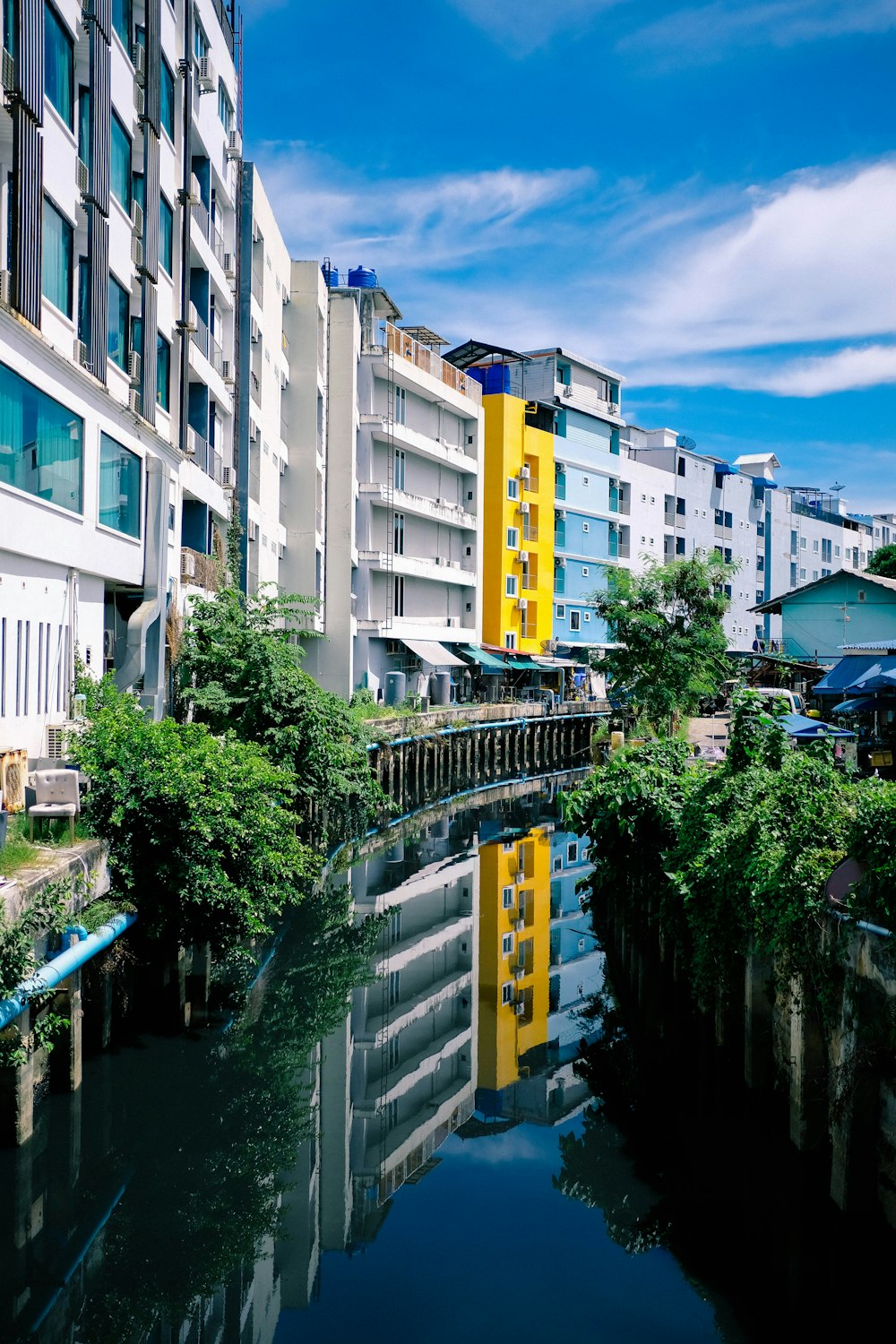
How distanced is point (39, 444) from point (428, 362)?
37123 millimetres

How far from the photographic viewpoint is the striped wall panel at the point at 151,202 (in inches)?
918

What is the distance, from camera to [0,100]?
16109mm

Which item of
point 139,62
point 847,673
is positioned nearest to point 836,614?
point 847,673

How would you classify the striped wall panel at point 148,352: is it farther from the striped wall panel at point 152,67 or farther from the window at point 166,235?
the striped wall panel at point 152,67

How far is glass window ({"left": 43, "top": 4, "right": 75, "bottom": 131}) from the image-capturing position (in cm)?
1797

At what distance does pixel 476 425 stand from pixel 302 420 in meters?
18.2

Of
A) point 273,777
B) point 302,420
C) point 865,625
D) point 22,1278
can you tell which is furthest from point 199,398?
point 865,625

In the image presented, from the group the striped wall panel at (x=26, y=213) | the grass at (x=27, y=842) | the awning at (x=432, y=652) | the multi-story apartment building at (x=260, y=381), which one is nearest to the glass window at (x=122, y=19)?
the striped wall panel at (x=26, y=213)

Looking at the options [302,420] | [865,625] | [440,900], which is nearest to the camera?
[440,900]

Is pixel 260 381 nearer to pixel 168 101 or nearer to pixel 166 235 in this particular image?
pixel 166 235

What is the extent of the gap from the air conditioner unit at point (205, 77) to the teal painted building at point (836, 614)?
3340 centimetres

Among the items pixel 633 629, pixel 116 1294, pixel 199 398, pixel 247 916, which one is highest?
pixel 199 398

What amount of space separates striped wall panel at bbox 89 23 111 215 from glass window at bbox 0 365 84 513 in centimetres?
430

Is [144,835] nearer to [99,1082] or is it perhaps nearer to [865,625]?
[99,1082]
